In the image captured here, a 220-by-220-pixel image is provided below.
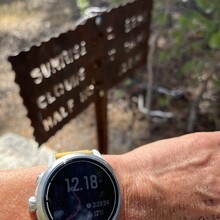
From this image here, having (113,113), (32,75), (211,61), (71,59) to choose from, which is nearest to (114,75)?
(71,59)

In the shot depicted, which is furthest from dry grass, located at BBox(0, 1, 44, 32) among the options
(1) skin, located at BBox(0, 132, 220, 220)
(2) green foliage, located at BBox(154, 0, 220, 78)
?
(1) skin, located at BBox(0, 132, 220, 220)

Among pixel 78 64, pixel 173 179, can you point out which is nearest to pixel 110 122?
pixel 78 64

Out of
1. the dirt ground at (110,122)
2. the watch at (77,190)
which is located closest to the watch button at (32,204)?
the watch at (77,190)

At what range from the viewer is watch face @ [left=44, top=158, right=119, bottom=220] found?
0.96 meters

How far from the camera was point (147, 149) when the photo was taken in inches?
48.5

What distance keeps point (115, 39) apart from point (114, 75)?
206 mm

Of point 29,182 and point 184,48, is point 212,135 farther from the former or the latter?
point 184,48

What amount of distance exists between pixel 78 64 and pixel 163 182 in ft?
2.67

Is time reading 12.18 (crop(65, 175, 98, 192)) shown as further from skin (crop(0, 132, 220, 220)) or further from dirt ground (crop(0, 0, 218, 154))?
dirt ground (crop(0, 0, 218, 154))

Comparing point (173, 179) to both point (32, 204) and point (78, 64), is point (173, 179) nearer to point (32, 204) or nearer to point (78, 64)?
point (32, 204)

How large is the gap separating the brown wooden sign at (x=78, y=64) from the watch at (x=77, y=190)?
0.60 meters

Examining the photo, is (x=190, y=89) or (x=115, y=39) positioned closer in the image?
(x=115, y=39)

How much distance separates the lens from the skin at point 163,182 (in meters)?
1.08

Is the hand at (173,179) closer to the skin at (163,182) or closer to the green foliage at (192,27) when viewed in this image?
the skin at (163,182)
